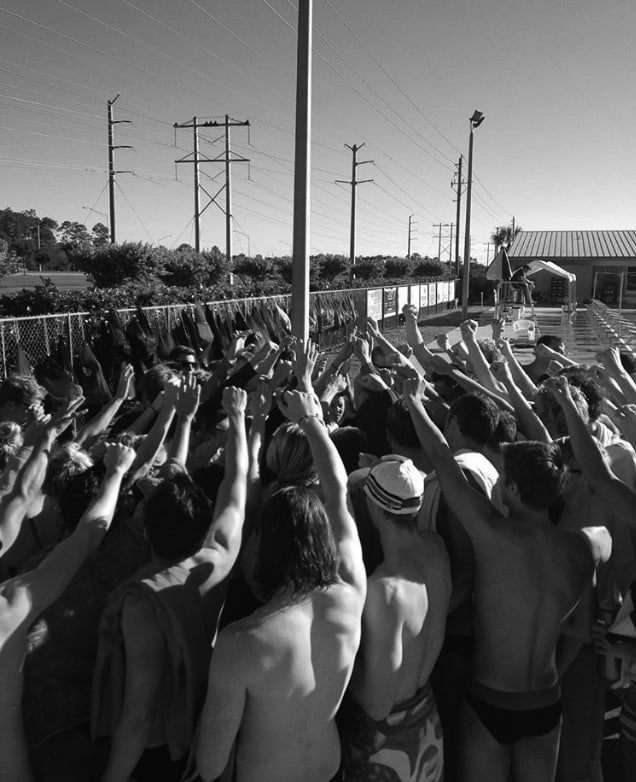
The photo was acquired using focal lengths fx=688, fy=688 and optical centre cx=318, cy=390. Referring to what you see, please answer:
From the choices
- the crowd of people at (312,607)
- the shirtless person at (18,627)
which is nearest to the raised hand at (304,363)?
the crowd of people at (312,607)

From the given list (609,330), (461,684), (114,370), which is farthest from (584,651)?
(609,330)

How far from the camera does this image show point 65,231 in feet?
391

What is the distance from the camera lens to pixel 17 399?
14.4 ft

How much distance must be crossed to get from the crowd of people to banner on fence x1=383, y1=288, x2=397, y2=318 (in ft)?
75.5

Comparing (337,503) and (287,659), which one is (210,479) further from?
(287,659)

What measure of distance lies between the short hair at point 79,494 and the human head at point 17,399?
5.80 ft

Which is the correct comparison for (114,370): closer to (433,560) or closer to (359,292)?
(433,560)

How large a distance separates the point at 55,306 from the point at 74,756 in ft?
35.5

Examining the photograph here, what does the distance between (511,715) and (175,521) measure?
148 centimetres

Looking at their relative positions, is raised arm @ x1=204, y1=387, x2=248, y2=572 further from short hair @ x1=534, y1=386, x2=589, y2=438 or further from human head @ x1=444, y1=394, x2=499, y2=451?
short hair @ x1=534, y1=386, x2=589, y2=438

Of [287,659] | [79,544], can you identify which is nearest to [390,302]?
[79,544]

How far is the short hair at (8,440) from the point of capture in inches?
132

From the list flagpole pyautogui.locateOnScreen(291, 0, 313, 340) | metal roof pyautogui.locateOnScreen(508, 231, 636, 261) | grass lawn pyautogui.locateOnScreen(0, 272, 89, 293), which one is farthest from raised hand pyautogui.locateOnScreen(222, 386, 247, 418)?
metal roof pyautogui.locateOnScreen(508, 231, 636, 261)

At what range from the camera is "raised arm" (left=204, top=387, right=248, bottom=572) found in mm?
2416
